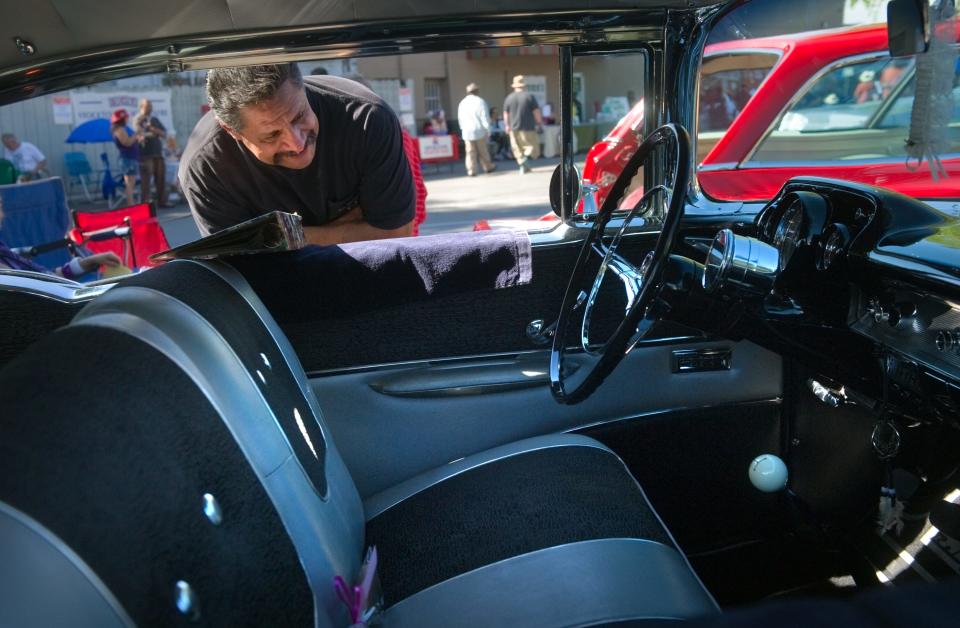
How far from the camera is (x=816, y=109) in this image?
363 centimetres

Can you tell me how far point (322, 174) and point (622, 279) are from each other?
117 centimetres

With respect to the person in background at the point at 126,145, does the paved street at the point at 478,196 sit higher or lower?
lower

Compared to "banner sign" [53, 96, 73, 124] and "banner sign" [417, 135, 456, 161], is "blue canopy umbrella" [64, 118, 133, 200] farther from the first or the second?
"banner sign" [417, 135, 456, 161]

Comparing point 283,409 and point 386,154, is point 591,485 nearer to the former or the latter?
point 283,409

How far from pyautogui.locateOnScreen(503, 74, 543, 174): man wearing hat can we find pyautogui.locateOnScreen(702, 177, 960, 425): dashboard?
640 centimetres

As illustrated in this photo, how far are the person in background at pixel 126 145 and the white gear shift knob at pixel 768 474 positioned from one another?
10.3 meters

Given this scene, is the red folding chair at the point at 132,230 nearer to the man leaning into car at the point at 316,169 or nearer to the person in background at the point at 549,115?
the man leaning into car at the point at 316,169

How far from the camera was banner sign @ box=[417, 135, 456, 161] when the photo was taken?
12531 millimetres

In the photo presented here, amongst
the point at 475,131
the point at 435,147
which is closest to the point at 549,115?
the point at 475,131

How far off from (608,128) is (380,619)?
185cm

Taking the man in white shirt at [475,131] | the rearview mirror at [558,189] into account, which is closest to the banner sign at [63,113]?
the man in white shirt at [475,131]

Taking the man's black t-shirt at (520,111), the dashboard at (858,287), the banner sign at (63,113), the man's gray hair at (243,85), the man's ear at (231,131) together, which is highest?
the banner sign at (63,113)

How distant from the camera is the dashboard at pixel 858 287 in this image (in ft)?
4.71

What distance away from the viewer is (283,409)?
1356 millimetres
